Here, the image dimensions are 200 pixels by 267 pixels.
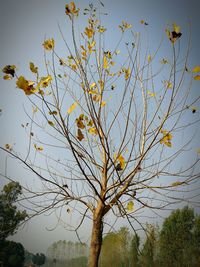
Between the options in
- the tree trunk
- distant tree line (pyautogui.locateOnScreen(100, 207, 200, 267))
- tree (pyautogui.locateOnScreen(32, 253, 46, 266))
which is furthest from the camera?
tree (pyautogui.locateOnScreen(32, 253, 46, 266))

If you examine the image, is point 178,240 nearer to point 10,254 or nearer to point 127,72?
point 10,254

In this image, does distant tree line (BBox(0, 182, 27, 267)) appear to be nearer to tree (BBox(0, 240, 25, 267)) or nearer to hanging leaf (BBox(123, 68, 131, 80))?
tree (BBox(0, 240, 25, 267))

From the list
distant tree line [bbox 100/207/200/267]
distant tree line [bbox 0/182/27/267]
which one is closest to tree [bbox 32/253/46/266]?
distant tree line [bbox 0/182/27/267]

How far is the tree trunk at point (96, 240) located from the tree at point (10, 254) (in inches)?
1075

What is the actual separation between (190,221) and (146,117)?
25.2 metres

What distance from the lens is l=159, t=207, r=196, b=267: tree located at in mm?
21531

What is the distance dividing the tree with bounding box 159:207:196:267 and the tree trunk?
23223mm

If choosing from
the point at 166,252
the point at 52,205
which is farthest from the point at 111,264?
the point at 52,205

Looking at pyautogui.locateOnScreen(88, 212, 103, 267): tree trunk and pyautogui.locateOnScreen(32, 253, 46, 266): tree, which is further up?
pyautogui.locateOnScreen(88, 212, 103, 267): tree trunk

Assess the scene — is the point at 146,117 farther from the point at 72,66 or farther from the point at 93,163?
the point at 72,66

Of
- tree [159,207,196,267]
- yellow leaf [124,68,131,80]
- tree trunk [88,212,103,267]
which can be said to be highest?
yellow leaf [124,68,131,80]

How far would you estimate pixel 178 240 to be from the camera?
2252cm

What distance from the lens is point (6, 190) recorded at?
2322cm

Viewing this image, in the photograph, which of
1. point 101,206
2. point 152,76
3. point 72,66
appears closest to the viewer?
point 101,206
